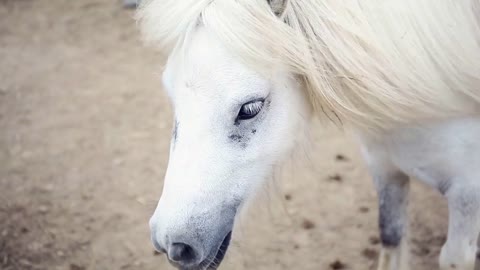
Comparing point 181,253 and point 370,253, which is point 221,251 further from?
point 370,253

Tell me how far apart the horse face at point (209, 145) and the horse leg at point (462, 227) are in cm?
66

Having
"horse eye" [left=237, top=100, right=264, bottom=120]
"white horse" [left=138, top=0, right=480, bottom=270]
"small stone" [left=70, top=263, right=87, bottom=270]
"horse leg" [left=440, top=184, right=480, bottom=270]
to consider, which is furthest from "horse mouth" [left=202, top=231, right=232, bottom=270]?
"small stone" [left=70, top=263, right=87, bottom=270]

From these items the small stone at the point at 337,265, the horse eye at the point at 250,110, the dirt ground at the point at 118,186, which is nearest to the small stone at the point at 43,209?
the dirt ground at the point at 118,186

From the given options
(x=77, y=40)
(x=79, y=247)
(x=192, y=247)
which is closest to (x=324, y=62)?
(x=192, y=247)

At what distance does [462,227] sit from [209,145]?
2.92 feet

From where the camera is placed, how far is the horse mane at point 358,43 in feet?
5.02

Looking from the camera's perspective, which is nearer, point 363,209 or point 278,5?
point 278,5

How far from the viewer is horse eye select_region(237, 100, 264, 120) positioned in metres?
1.55

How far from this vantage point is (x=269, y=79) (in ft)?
5.16

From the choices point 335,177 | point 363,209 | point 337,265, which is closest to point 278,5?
point 337,265

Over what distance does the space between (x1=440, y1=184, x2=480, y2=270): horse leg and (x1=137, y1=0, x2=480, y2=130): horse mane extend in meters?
0.34

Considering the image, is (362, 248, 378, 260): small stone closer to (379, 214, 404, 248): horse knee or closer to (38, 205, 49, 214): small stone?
(379, 214, 404, 248): horse knee

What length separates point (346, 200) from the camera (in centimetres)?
301

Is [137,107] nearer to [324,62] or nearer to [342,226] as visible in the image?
[342,226]
